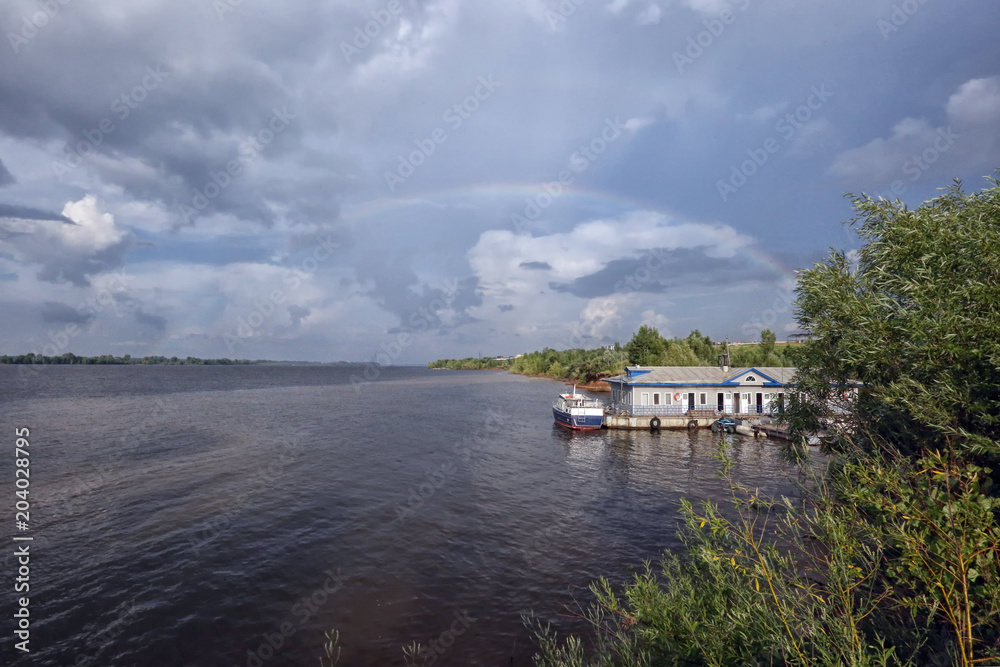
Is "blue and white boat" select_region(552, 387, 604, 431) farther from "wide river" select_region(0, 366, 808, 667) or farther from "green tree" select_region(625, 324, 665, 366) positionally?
"green tree" select_region(625, 324, 665, 366)

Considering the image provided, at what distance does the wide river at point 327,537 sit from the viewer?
15.1 m

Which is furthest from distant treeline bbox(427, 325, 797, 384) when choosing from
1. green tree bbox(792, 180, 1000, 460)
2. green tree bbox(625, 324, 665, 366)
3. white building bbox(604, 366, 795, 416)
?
green tree bbox(792, 180, 1000, 460)

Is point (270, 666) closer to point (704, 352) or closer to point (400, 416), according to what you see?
point (400, 416)

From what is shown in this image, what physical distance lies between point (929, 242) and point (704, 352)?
347 ft

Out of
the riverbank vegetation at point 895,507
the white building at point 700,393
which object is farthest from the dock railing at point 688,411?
the riverbank vegetation at point 895,507

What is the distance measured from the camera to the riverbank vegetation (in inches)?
220

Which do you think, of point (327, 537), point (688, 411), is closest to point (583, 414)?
point (688, 411)

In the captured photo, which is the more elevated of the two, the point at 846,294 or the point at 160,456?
the point at 846,294

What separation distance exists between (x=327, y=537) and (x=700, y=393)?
140ft

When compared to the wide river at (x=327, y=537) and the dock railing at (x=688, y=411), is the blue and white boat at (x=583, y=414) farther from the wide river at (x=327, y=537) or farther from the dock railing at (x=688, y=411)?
the wide river at (x=327, y=537)

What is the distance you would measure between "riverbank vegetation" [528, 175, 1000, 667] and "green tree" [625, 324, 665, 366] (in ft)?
298

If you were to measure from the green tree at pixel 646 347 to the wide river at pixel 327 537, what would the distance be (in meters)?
58.0

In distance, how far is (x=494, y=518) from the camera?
2527cm

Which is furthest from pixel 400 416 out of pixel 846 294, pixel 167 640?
pixel 846 294
